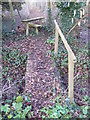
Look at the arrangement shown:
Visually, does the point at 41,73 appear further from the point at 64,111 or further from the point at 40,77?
the point at 64,111

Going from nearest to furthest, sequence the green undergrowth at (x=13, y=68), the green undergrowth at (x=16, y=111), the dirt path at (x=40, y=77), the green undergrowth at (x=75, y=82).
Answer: the green undergrowth at (x=16, y=111)
the green undergrowth at (x=75, y=82)
the dirt path at (x=40, y=77)
the green undergrowth at (x=13, y=68)

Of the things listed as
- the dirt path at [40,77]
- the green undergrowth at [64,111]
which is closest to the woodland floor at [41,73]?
the dirt path at [40,77]

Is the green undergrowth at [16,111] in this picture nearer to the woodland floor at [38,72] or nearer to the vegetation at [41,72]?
the vegetation at [41,72]

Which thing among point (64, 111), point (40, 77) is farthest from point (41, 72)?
point (64, 111)

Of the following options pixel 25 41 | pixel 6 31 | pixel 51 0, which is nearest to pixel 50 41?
pixel 25 41

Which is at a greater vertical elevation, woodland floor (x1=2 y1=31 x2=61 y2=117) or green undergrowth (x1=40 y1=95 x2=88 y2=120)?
woodland floor (x1=2 y1=31 x2=61 y2=117)

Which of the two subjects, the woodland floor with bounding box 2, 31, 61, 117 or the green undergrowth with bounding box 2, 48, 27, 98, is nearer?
the woodland floor with bounding box 2, 31, 61, 117

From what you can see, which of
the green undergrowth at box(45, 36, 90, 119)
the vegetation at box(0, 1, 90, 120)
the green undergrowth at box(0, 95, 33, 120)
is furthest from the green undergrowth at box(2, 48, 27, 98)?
the green undergrowth at box(45, 36, 90, 119)

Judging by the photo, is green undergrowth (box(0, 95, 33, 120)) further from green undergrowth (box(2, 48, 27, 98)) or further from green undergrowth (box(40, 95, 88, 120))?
green undergrowth (box(2, 48, 27, 98))

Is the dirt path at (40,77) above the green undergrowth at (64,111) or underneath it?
above

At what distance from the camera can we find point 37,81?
137 inches

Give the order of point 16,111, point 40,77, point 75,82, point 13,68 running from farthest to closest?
point 13,68 < point 75,82 < point 40,77 < point 16,111

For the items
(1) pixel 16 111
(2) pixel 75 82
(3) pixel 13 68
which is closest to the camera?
(1) pixel 16 111

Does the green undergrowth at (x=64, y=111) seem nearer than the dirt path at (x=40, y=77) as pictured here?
Yes
